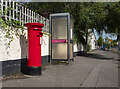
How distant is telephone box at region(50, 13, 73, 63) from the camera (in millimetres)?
8742

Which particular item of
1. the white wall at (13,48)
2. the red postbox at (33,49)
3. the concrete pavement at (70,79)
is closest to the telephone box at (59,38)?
the concrete pavement at (70,79)

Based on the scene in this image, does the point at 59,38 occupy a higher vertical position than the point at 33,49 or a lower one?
higher

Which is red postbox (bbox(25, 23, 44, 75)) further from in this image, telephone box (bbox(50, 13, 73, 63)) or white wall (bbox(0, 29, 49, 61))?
telephone box (bbox(50, 13, 73, 63))

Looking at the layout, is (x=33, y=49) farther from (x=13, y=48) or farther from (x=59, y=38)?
(x=59, y=38)

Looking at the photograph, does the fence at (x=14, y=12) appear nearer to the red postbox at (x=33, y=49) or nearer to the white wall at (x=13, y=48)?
the white wall at (x=13, y=48)

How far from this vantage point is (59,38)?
9.02m

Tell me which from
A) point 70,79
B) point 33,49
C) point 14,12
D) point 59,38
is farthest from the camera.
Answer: point 59,38

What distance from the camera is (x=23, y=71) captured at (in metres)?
6.14

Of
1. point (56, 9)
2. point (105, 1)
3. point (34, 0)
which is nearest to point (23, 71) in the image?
point (56, 9)

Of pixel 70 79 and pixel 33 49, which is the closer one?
pixel 70 79

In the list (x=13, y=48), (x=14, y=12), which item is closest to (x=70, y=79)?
(x=13, y=48)

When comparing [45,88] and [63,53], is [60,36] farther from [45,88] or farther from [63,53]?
[45,88]

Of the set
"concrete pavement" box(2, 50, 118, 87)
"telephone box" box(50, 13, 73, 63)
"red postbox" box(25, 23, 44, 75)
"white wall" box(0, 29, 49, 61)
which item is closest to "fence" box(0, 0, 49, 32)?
"white wall" box(0, 29, 49, 61)

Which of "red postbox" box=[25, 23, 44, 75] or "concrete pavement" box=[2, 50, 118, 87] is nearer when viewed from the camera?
"concrete pavement" box=[2, 50, 118, 87]
